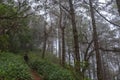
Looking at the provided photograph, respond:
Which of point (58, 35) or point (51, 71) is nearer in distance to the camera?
point (51, 71)

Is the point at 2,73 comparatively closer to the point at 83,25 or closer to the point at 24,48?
the point at 83,25

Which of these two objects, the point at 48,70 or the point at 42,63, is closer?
the point at 48,70

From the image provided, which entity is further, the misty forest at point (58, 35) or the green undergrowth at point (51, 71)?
the green undergrowth at point (51, 71)

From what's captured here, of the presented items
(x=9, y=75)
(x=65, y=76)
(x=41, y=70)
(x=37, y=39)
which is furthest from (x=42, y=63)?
(x=37, y=39)

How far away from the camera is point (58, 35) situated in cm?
3681

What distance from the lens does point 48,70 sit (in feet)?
55.8

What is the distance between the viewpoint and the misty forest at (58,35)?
9.97m

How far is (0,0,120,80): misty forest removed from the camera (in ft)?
32.7

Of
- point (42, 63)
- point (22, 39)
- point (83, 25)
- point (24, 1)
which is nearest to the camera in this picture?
point (24, 1)

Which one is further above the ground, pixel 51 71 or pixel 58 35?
pixel 58 35

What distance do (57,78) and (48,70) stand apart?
3.14 meters

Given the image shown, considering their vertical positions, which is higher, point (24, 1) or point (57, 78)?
point (24, 1)

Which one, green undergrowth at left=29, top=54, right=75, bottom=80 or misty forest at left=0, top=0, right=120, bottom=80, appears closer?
misty forest at left=0, top=0, right=120, bottom=80

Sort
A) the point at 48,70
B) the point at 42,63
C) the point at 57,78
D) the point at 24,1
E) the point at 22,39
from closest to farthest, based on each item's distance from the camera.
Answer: the point at 24,1 → the point at 57,78 → the point at 48,70 → the point at 42,63 → the point at 22,39
